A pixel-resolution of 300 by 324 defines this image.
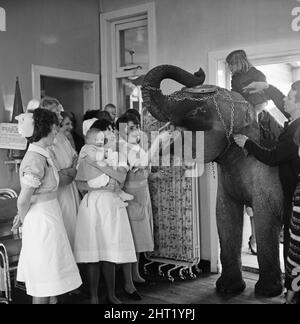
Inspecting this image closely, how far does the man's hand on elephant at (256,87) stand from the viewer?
6.67 feet

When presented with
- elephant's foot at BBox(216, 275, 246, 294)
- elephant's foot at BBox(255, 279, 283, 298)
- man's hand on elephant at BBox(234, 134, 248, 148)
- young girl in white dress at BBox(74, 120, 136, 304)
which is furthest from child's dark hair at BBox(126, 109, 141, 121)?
elephant's foot at BBox(255, 279, 283, 298)

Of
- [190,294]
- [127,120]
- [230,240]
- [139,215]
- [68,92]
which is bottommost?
[190,294]

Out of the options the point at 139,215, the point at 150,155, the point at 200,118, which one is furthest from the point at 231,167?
the point at 139,215

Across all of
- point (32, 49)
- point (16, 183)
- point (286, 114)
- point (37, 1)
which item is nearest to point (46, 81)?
point (32, 49)

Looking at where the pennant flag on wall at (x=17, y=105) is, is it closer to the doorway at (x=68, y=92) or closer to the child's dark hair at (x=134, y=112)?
the doorway at (x=68, y=92)

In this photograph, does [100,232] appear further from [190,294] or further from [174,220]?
[174,220]

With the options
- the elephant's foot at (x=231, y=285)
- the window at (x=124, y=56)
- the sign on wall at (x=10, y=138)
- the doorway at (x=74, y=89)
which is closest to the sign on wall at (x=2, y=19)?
the doorway at (x=74, y=89)

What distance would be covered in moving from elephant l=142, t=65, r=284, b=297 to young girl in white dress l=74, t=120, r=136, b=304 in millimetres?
356

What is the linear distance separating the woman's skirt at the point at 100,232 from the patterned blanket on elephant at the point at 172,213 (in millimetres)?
558

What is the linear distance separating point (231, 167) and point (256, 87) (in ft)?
1.16

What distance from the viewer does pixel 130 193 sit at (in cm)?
238

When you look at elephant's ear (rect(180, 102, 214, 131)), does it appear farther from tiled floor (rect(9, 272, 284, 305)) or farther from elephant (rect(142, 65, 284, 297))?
tiled floor (rect(9, 272, 284, 305))

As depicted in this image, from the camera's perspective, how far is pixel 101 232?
85.1 inches
